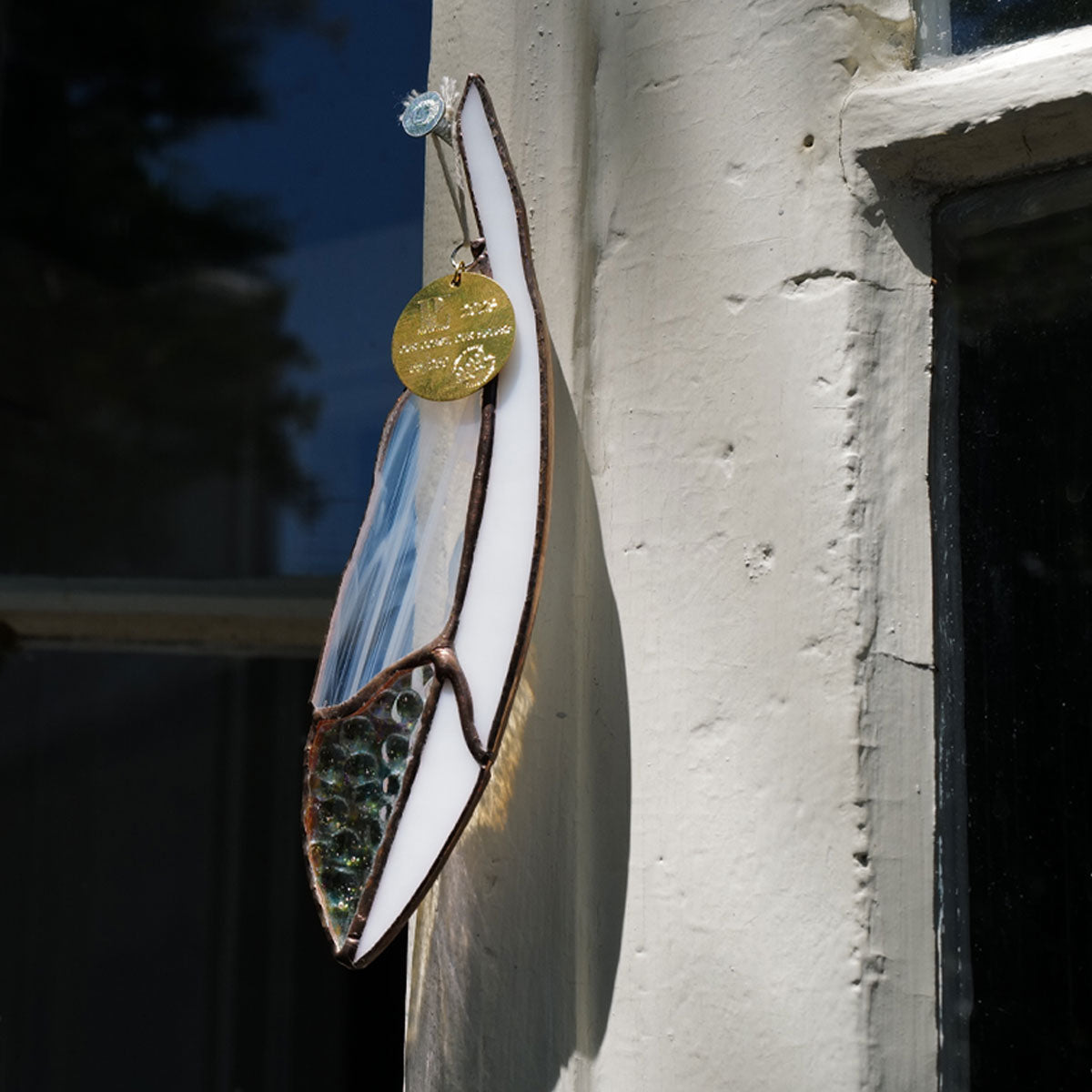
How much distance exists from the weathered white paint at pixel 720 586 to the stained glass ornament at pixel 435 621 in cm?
7

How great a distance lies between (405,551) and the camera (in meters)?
0.90

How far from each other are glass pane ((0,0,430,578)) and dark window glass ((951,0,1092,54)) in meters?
0.70

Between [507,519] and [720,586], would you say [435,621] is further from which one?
[720,586]

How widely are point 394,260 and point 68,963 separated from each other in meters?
0.96

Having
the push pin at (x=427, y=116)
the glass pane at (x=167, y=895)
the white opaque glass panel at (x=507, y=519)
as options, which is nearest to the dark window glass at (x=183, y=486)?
the glass pane at (x=167, y=895)

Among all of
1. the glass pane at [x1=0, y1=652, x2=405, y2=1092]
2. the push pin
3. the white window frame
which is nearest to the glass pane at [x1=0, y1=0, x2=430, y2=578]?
the glass pane at [x1=0, y1=652, x2=405, y2=1092]

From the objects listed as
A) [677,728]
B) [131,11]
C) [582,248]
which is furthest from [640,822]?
[131,11]

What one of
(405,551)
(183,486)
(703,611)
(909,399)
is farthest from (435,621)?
(183,486)

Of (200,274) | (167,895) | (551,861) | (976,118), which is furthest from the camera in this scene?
(200,274)

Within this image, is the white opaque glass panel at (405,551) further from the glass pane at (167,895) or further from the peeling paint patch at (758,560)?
the glass pane at (167,895)

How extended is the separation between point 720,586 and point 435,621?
19cm

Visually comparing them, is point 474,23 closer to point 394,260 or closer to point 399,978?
point 394,260

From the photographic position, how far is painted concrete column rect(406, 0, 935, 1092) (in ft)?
2.63

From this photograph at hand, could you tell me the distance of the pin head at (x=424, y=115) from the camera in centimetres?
94
